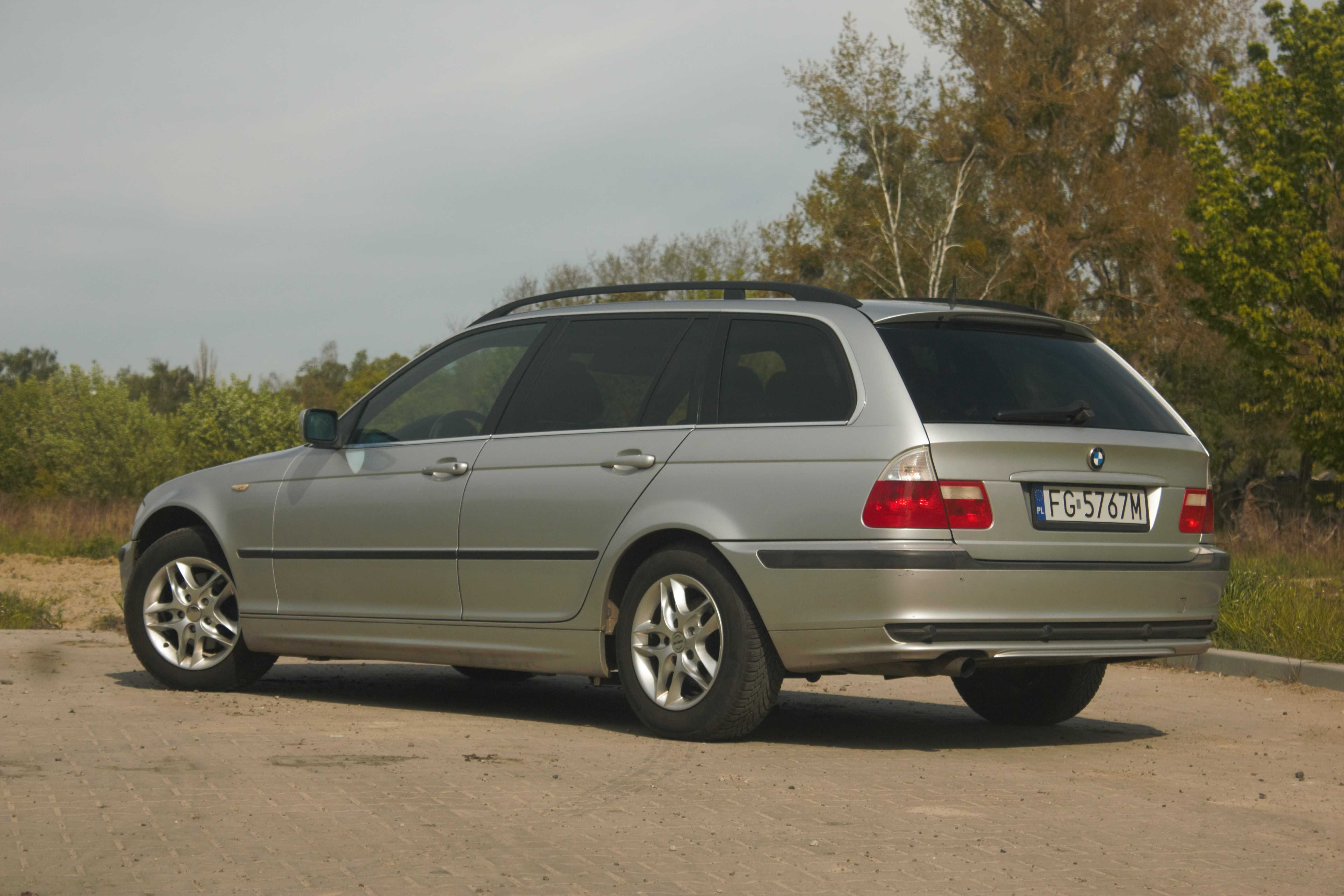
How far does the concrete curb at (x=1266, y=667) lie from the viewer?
889 centimetres

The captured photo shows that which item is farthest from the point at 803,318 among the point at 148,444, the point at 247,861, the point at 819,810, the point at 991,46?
the point at 991,46

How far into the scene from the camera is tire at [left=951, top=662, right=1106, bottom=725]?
23.2ft

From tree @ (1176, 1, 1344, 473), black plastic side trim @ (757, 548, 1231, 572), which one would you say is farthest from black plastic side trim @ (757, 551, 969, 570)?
tree @ (1176, 1, 1344, 473)

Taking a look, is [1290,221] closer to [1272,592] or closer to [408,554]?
[1272,592]

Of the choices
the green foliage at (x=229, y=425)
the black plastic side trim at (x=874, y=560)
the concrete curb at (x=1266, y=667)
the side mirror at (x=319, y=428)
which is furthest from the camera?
the green foliage at (x=229, y=425)

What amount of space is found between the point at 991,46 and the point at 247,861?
4089cm

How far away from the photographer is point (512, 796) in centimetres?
490

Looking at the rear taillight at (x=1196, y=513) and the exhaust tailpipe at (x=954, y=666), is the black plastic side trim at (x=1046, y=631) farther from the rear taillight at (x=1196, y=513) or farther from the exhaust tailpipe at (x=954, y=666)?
the rear taillight at (x=1196, y=513)

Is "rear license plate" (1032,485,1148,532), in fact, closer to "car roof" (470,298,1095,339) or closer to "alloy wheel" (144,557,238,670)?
"car roof" (470,298,1095,339)

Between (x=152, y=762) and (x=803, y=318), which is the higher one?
(x=803, y=318)

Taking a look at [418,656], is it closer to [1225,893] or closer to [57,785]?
[57,785]

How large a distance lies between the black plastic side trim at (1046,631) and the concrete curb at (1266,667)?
2.86 meters

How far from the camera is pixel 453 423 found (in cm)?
718

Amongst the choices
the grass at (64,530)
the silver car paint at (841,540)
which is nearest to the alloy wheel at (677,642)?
the silver car paint at (841,540)
